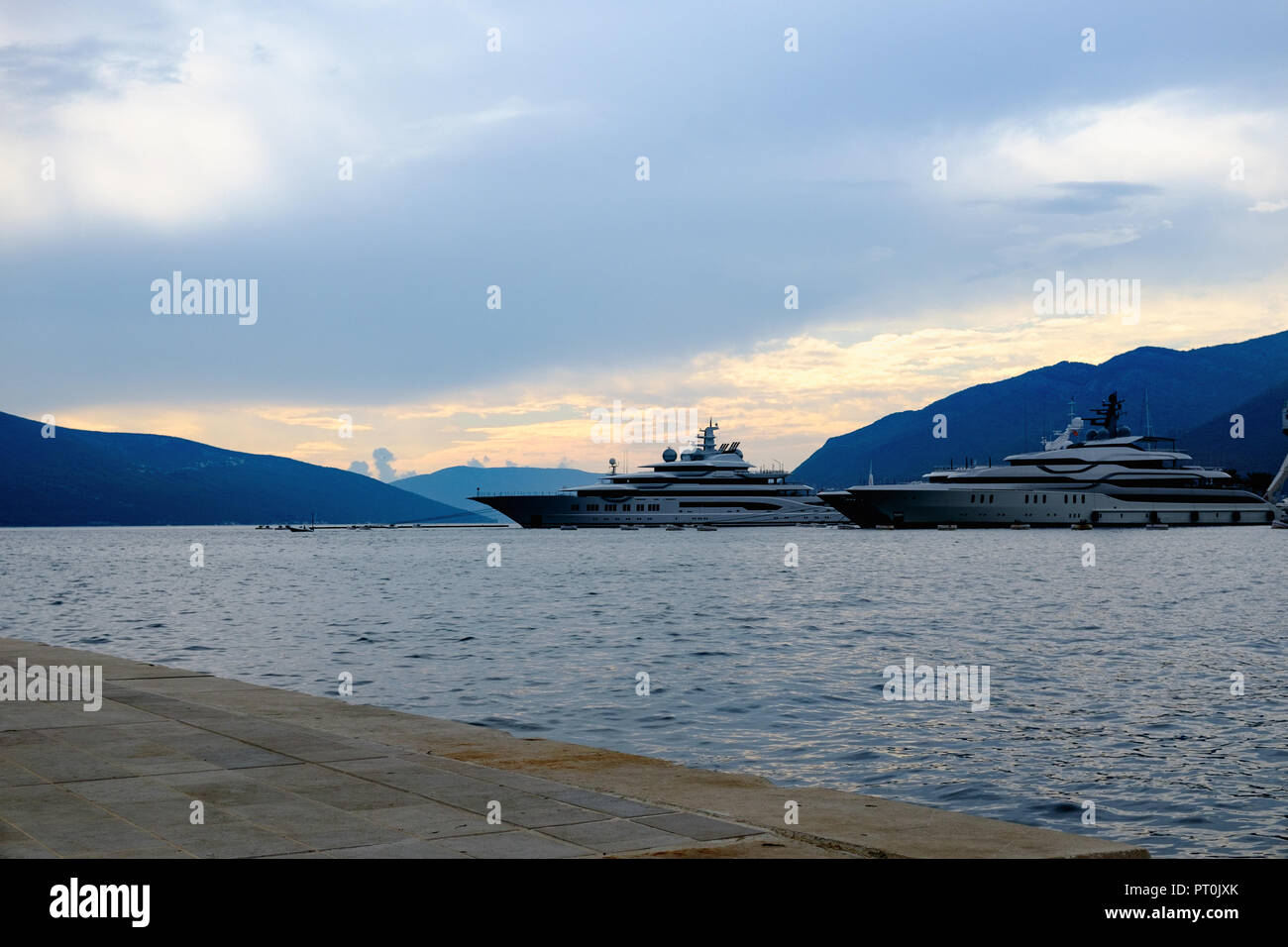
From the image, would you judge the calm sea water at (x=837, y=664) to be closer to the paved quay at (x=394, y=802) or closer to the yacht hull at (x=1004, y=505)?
the paved quay at (x=394, y=802)

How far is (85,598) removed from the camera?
1907 inches

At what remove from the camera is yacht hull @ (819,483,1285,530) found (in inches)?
4779

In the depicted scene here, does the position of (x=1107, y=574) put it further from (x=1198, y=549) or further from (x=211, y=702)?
(x=211, y=702)

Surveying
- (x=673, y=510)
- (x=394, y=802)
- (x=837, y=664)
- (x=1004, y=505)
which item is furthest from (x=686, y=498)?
(x=394, y=802)

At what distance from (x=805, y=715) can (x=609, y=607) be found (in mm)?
22389

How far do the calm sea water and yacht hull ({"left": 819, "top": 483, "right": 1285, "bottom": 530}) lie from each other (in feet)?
202

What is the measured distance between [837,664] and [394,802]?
15943 mm

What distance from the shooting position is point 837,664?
22.5 m

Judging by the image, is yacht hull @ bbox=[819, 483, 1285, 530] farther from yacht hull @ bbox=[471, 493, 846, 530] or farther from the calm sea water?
the calm sea water

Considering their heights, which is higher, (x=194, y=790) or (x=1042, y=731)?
(x=194, y=790)

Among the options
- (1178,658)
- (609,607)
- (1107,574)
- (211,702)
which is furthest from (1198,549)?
(211,702)

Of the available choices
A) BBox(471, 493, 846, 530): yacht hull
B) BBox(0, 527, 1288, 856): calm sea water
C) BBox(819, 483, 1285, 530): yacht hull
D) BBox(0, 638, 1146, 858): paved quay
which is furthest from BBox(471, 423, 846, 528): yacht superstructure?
BBox(0, 638, 1146, 858): paved quay

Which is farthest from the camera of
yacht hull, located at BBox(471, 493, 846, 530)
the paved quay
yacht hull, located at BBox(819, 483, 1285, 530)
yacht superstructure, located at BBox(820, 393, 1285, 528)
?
yacht hull, located at BBox(471, 493, 846, 530)
